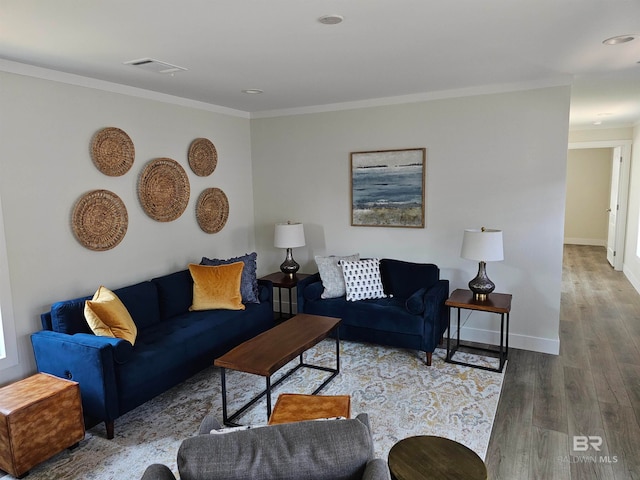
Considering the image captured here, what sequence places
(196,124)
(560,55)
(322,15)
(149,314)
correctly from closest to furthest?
(322,15) < (560,55) < (149,314) < (196,124)

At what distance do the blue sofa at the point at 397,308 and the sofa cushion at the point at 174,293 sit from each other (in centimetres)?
109

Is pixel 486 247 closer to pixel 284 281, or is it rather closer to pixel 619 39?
pixel 619 39

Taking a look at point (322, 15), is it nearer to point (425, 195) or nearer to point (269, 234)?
point (425, 195)

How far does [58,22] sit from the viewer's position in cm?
231

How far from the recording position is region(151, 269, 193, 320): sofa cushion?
3879 millimetres

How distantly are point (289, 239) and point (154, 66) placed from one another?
224 cm

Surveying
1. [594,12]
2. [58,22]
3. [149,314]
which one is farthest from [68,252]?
[594,12]

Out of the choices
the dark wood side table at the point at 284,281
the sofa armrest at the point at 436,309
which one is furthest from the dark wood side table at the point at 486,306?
the dark wood side table at the point at 284,281

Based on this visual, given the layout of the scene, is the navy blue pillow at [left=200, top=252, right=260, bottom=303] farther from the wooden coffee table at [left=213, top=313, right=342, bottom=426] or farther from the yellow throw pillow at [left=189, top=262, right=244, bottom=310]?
the wooden coffee table at [left=213, top=313, right=342, bottom=426]

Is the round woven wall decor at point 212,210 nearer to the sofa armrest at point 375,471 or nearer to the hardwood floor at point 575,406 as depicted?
the hardwood floor at point 575,406

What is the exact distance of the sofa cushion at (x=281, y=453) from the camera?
132cm

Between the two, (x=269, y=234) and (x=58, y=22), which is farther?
(x=269, y=234)

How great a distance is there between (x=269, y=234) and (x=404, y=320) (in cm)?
228

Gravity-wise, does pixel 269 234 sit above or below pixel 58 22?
below
